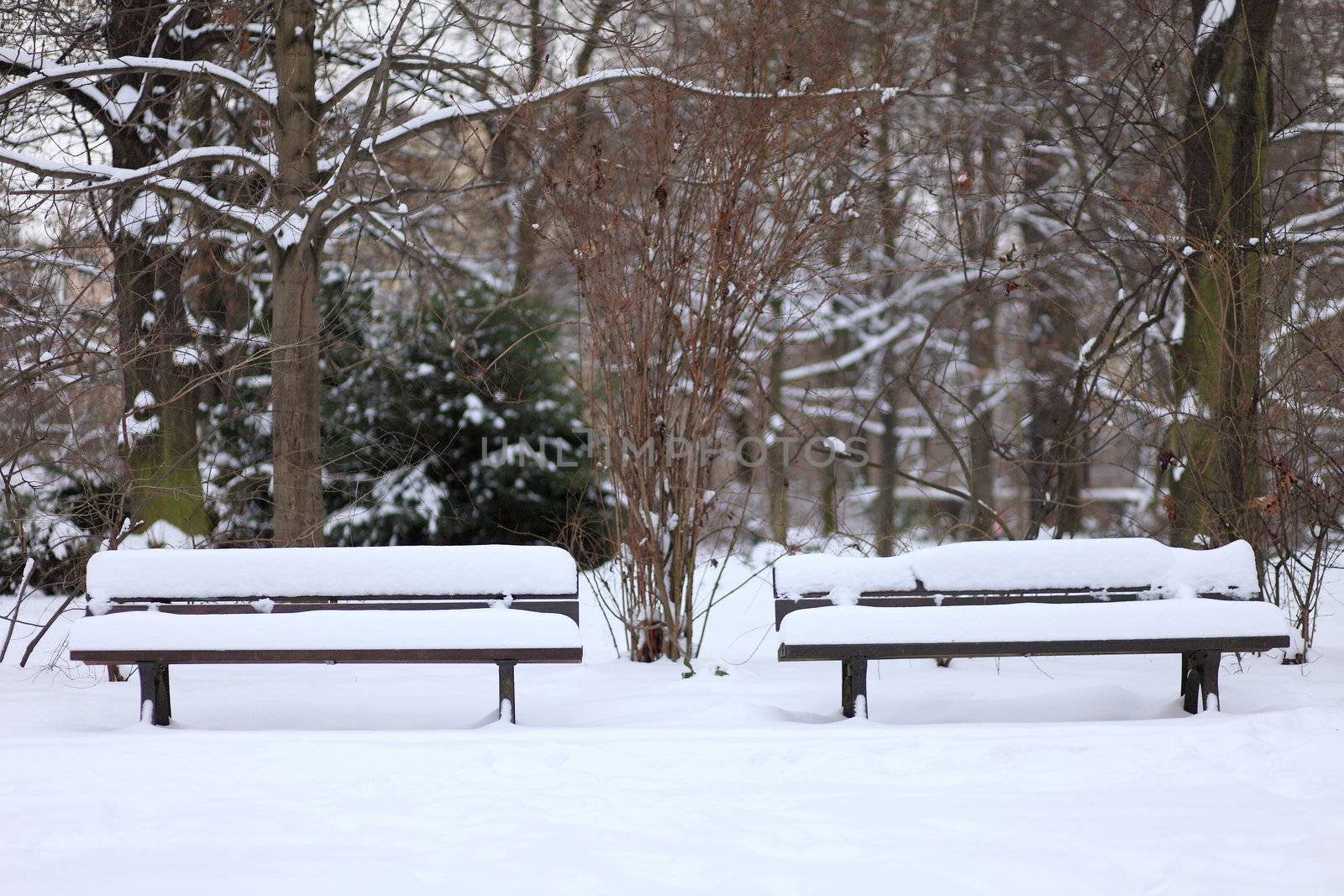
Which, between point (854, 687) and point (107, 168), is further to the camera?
point (107, 168)

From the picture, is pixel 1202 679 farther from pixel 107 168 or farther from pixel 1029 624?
pixel 107 168

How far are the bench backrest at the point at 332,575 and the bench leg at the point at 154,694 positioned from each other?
37 cm

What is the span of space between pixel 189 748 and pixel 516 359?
6.39m

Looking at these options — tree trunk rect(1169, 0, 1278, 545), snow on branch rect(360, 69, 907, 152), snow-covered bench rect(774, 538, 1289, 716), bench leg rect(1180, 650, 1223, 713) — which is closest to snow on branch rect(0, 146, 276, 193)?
snow on branch rect(360, 69, 907, 152)

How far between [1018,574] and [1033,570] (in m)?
0.06

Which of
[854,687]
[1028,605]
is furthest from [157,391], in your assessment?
[1028,605]

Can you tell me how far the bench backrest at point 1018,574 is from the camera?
187 inches

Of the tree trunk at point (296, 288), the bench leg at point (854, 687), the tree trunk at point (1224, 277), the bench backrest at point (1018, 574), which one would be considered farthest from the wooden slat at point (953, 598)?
the tree trunk at point (296, 288)

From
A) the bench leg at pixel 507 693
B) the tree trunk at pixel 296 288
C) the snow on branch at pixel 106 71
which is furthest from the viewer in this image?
the tree trunk at pixel 296 288

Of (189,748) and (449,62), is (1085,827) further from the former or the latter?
(449,62)

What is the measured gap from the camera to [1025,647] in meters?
4.32

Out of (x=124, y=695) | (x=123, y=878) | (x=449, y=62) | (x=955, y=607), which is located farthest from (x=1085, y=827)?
(x=449, y=62)

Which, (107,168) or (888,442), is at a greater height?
(107,168)

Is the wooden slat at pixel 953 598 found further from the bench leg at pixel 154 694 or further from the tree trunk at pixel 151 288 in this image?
the tree trunk at pixel 151 288
